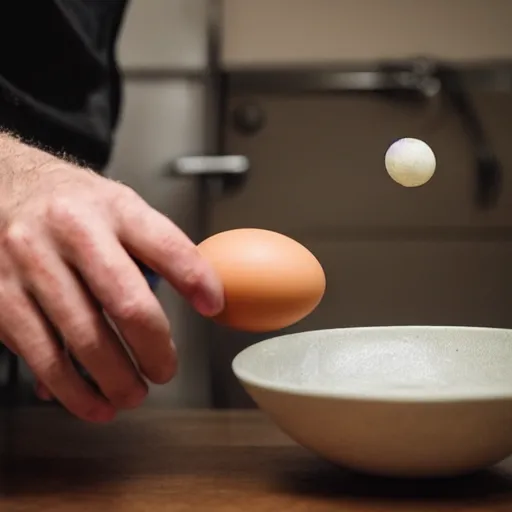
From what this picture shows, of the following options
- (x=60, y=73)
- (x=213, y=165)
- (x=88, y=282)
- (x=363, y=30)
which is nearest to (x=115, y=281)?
(x=88, y=282)

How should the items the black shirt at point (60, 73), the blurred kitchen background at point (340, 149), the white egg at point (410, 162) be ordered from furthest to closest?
the blurred kitchen background at point (340, 149) < the black shirt at point (60, 73) < the white egg at point (410, 162)

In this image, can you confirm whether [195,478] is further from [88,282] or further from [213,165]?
[213,165]

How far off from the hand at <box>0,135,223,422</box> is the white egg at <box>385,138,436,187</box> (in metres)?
0.19

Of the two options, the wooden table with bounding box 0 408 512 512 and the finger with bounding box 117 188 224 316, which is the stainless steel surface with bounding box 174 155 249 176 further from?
the finger with bounding box 117 188 224 316

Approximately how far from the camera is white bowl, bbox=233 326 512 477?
1.46 ft

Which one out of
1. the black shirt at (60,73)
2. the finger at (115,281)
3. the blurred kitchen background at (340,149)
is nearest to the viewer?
the finger at (115,281)

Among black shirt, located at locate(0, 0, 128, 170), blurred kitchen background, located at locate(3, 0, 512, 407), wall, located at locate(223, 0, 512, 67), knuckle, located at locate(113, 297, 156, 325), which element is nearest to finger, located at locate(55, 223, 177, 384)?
knuckle, located at locate(113, 297, 156, 325)

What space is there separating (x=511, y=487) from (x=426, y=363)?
0.13 m

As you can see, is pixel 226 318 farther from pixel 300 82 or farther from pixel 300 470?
pixel 300 82

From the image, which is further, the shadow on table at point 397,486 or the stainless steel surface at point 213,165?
the stainless steel surface at point 213,165

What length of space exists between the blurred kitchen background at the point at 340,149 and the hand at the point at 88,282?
3.11ft

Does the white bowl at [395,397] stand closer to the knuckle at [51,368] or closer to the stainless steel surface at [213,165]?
the knuckle at [51,368]

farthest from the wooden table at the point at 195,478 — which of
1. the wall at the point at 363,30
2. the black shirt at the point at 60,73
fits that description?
the wall at the point at 363,30

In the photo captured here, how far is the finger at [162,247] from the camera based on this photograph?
0.45 meters
